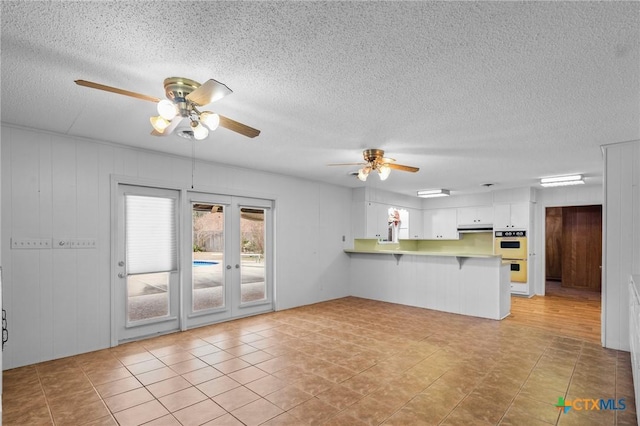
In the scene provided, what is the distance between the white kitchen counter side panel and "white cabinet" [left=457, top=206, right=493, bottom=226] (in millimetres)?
3040

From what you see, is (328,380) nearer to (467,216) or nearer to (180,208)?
(180,208)

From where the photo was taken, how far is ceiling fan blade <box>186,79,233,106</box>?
1.92 m

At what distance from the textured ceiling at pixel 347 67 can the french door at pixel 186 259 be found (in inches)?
44.4

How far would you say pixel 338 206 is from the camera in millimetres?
7250

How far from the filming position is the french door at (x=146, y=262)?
13.7ft

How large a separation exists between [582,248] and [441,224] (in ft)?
11.6

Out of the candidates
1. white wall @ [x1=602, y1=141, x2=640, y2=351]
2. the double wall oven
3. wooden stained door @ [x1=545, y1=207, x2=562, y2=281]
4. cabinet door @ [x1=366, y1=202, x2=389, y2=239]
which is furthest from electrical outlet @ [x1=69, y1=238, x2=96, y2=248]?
wooden stained door @ [x1=545, y1=207, x2=562, y2=281]

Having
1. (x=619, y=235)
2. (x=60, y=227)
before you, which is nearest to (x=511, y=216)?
(x=619, y=235)

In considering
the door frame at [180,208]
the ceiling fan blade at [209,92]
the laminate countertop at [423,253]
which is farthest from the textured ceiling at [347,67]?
the laminate countertop at [423,253]

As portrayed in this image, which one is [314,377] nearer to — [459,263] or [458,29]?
[458,29]

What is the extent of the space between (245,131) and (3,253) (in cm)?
288

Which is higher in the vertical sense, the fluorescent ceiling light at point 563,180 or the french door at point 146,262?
the fluorescent ceiling light at point 563,180

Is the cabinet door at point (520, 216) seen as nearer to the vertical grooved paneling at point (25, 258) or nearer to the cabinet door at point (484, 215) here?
the cabinet door at point (484, 215)

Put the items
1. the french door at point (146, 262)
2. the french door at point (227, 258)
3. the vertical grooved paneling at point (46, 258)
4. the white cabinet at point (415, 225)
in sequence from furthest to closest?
the white cabinet at point (415, 225)
the french door at point (227, 258)
the french door at point (146, 262)
the vertical grooved paneling at point (46, 258)
